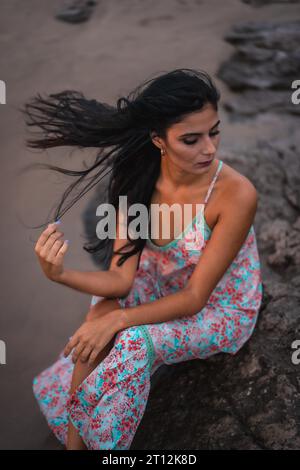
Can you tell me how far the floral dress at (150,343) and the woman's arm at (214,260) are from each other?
0.20 feet

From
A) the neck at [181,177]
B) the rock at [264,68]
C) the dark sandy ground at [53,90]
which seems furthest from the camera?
the rock at [264,68]

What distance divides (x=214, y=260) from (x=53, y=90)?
3.40 metres

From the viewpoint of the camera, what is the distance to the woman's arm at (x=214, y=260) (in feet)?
7.18

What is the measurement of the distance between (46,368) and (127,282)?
2.88 feet

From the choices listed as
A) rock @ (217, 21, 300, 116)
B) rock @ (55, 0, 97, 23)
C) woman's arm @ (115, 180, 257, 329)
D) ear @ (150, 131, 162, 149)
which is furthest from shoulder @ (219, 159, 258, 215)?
rock @ (55, 0, 97, 23)

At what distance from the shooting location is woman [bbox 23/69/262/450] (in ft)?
6.84

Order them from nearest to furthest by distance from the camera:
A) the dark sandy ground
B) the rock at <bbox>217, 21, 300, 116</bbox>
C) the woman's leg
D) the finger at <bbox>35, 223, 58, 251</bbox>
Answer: the finger at <bbox>35, 223, 58, 251</bbox>, the woman's leg, the dark sandy ground, the rock at <bbox>217, 21, 300, 116</bbox>

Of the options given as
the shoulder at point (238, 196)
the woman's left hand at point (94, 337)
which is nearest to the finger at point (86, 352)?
the woman's left hand at point (94, 337)

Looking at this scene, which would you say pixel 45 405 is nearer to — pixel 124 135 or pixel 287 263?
pixel 124 135

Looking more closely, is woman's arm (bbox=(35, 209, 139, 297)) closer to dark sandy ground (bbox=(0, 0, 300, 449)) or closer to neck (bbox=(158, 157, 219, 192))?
neck (bbox=(158, 157, 219, 192))

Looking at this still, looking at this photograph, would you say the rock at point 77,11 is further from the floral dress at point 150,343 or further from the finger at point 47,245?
the finger at point 47,245

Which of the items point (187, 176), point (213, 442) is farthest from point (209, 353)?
point (187, 176)

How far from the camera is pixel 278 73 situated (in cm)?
499

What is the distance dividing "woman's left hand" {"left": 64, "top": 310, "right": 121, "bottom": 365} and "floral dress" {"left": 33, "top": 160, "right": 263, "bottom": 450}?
0.13 ft
